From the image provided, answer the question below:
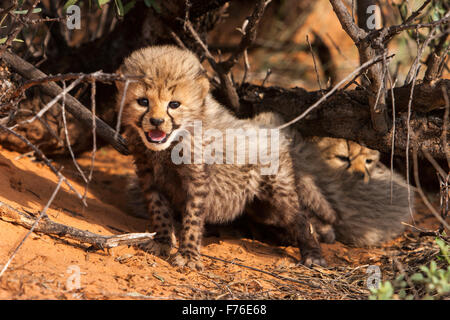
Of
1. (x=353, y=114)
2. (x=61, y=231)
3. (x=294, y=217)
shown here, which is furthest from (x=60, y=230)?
(x=353, y=114)

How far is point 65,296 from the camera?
6.95 feet

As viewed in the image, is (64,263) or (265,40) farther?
(265,40)

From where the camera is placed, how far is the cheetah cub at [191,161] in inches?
111

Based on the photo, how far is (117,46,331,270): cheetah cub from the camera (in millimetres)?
2826

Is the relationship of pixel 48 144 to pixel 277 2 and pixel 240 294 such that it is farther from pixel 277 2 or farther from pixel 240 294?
pixel 277 2

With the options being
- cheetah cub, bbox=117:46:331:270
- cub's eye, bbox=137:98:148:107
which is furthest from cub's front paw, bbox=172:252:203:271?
cub's eye, bbox=137:98:148:107

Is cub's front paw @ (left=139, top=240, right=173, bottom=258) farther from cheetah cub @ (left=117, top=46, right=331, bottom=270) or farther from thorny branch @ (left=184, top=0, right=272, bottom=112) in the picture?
thorny branch @ (left=184, top=0, right=272, bottom=112)

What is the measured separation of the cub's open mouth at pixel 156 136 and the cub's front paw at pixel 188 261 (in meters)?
0.72

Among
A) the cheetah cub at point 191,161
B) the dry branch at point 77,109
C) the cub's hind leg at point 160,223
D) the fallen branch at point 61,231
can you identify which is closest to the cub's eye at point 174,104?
the cheetah cub at point 191,161

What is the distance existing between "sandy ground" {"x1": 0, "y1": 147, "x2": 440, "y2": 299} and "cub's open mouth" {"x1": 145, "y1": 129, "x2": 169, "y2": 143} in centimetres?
62

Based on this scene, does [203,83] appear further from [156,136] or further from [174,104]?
[156,136]

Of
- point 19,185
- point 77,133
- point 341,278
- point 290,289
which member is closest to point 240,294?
point 290,289

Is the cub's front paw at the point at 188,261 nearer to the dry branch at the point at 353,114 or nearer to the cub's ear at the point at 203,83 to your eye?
the cub's ear at the point at 203,83

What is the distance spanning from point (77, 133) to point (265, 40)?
13.2 feet
